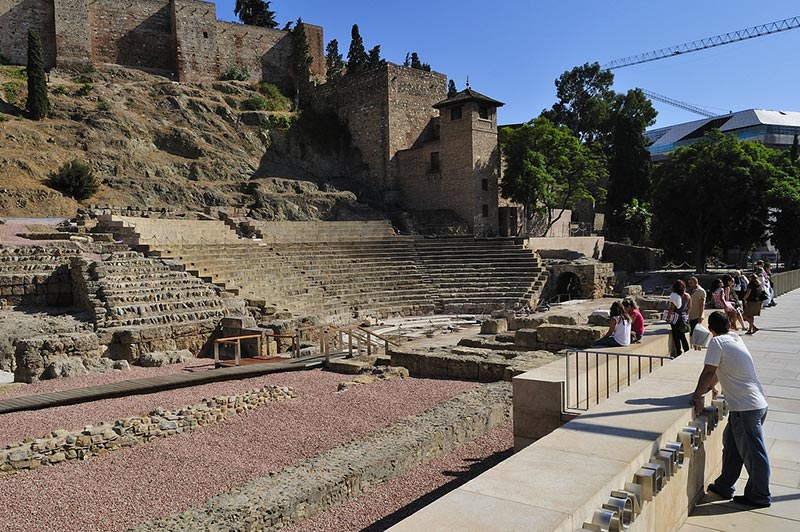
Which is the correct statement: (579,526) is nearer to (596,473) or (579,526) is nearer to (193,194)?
(596,473)

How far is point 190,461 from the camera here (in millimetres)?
6633

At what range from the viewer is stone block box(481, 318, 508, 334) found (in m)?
17.2

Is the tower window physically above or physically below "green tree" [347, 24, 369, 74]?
below

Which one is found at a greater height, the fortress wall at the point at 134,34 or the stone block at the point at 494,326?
the fortress wall at the point at 134,34

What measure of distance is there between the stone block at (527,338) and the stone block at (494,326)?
3930 mm

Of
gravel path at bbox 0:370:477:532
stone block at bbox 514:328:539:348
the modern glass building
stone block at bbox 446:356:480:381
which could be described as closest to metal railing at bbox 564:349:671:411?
gravel path at bbox 0:370:477:532

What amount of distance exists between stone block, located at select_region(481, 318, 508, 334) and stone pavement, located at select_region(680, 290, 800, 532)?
689cm

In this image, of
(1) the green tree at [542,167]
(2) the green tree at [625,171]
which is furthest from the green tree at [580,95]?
(1) the green tree at [542,167]

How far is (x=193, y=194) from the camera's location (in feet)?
103

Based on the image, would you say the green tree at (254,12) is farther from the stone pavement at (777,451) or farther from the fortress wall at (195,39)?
the stone pavement at (777,451)

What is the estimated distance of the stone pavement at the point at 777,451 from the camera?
Result: 4.25m

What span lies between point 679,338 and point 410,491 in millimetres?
5691

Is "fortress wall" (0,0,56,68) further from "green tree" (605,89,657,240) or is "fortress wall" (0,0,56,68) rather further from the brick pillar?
"green tree" (605,89,657,240)

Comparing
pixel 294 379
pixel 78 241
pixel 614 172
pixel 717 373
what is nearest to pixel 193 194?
pixel 78 241
